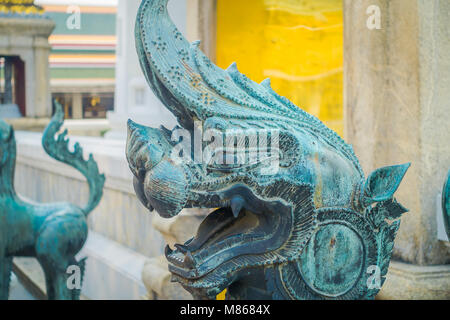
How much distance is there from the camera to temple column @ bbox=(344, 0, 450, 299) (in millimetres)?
2098

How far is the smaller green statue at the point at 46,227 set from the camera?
272 cm

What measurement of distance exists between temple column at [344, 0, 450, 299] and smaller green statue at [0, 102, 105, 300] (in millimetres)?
A: 1438

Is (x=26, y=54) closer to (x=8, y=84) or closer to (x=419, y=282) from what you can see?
(x=8, y=84)

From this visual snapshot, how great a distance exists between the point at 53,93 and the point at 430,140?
12.2m

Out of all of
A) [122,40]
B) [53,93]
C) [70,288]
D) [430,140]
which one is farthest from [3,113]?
[430,140]

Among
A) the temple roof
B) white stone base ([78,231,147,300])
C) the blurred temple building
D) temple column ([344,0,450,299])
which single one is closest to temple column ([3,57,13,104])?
the temple roof

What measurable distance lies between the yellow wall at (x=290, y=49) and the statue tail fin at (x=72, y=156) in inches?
31.9

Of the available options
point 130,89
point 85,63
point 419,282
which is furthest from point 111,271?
point 85,63

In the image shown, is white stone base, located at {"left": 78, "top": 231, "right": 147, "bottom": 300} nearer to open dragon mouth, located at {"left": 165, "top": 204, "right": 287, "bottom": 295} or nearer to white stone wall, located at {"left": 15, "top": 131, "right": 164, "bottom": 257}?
white stone wall, located at {"left": 15, "top": 131, "right": 164, "bottom": 257}

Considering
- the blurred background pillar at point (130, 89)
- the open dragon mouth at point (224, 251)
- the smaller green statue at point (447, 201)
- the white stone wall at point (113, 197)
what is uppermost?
the blurred background pillar at point (130, 89)

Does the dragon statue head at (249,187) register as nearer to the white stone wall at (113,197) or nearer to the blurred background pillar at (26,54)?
the white stone wall at (113,197)

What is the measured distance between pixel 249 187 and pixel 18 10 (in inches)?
396

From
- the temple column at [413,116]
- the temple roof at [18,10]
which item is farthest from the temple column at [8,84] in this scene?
the temple column at [413,116]

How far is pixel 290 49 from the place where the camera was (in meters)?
2.96
